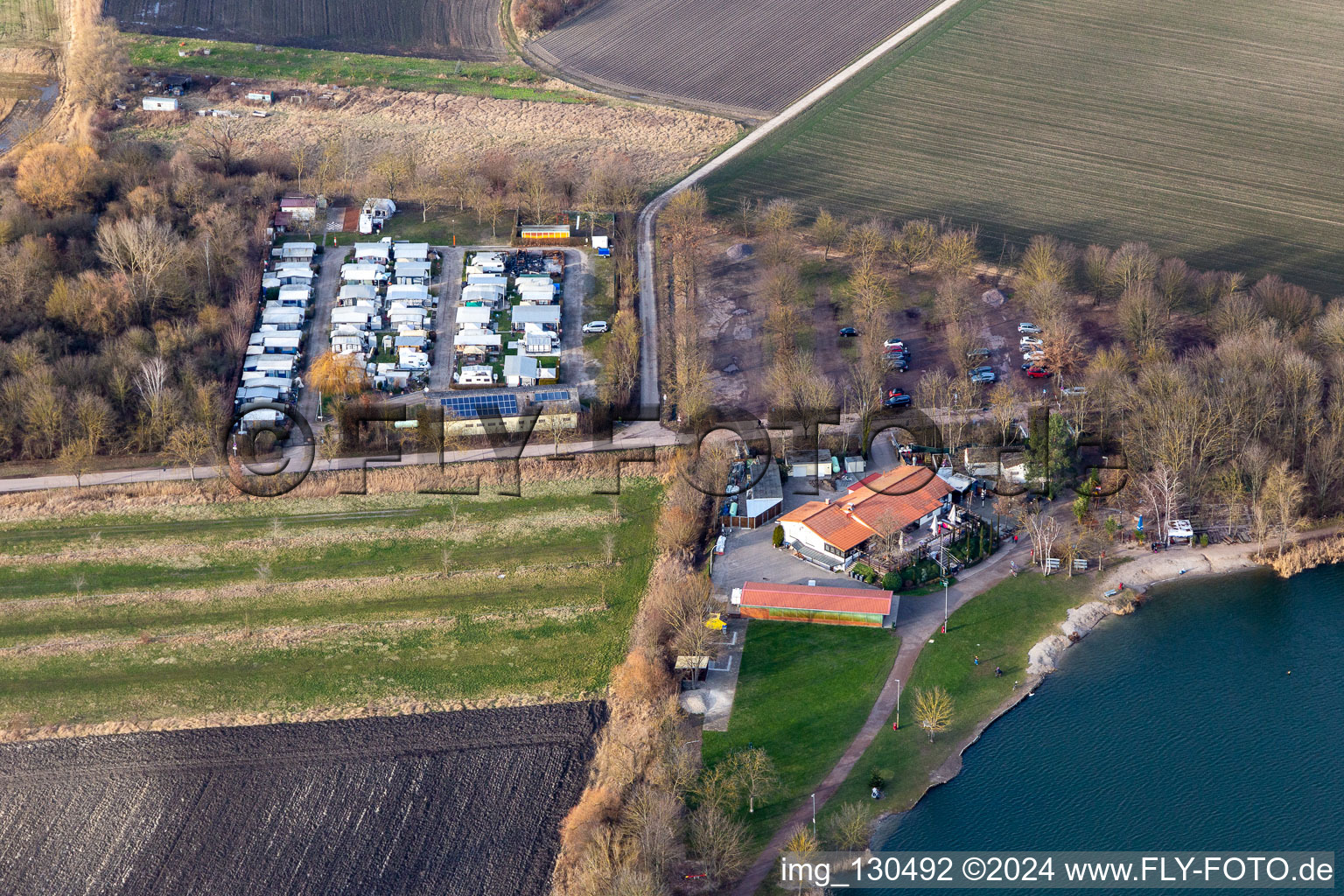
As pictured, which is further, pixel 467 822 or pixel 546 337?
pixel 546 337

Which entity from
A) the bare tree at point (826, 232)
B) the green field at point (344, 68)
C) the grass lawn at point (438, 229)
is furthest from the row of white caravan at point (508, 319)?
the green field at point (344, 68)

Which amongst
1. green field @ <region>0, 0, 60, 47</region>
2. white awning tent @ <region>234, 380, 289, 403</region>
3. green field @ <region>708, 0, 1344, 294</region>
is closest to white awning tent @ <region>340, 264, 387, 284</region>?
white awning tent @ <region>234, 380, 289, 403</region>

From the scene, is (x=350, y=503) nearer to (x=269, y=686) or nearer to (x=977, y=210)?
(x=269, y=686)

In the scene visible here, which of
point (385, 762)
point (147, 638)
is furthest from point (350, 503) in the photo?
point (385, 762)

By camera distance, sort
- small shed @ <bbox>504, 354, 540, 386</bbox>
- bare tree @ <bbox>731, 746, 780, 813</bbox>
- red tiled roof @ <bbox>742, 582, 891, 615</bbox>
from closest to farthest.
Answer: bare tree @ <bbox>731, 746, 780, 813</bbox>, red tiled roof @ <bbox>742, 582, 891, 615</bbox>, small shed @ <bbox>504, 354, 540, 386</bbox>

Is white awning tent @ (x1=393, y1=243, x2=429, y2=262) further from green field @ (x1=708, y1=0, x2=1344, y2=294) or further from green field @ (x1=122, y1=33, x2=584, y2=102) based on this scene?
green field @ (x1=122, y1=33, x2=584, y2=102)

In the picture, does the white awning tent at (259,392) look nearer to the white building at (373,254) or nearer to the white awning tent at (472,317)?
the white awning tent at (472,317)
